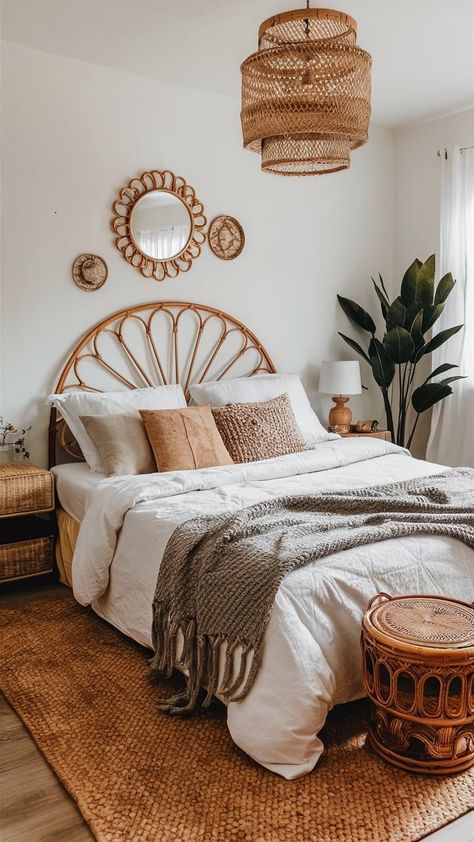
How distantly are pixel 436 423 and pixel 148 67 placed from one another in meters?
2.85

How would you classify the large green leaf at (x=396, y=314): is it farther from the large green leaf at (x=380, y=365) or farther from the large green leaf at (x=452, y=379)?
the large green leaf at (x=452, y=379)

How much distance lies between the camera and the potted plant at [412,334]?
4715 millimetres

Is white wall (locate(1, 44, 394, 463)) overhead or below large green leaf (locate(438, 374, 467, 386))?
overhead

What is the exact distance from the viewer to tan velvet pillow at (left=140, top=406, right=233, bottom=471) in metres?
3.39

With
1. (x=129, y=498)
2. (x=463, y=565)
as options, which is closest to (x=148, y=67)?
(x=129, y=498)

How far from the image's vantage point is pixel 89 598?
2.99 metres

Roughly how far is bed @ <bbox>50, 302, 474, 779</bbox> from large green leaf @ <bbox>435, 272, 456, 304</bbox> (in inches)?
47.8

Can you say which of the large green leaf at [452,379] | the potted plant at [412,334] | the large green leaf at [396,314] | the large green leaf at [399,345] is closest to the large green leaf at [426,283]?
the potted plant at [412,334]

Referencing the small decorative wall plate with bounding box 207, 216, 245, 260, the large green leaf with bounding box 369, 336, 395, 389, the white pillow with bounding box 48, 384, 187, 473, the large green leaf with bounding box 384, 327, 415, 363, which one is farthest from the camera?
the large green leaf with bounding box 369, 336, 395, 389

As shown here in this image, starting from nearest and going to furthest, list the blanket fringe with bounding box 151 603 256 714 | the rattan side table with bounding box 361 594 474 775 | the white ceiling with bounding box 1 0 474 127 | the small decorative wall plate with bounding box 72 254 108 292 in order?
the rattan side table with bounding box 361 594 474 775 < the blanket fringe with bounding box 151 603 256 714 < the white ceiling with bounding box 1 0 474 127 < the small decorative wall plate with bounding box 72 254 108 292

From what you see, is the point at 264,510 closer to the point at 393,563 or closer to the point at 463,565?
the point at 393,563

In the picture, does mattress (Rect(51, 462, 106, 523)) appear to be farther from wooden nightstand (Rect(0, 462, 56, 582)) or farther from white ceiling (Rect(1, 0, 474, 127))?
white ceiling (Rect(1, 0, 474, 127))

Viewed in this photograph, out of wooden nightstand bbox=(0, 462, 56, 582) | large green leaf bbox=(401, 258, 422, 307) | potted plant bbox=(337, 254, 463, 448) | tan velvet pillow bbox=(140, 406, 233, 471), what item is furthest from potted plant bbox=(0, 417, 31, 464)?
large green leaf bbox=(401, 258, 422, 307)

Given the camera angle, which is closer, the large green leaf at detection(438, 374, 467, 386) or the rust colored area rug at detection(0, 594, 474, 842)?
the rust colored area rug at detection(0, 594, 474, 842)
